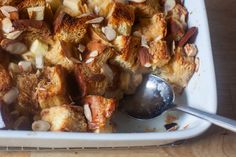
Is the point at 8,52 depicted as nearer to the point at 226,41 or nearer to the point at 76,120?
the point at 76,120

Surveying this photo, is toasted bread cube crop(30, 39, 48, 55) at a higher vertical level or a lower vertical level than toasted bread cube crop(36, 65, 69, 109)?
higher

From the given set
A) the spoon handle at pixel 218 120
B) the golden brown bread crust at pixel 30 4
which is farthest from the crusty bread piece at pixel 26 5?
the spoon handle at pixel 218 120

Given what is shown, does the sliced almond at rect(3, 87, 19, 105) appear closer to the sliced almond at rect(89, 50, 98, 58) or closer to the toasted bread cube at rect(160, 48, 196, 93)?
the sliced almond at rect(89, 50, 98, 58)

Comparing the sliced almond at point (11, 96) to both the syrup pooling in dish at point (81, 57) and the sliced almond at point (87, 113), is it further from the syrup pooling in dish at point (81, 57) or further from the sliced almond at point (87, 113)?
the sliced almond at point (87, 113)

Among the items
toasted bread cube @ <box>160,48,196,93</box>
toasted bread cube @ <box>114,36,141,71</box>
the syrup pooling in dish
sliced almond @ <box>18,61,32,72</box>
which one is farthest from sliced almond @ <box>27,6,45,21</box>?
toasted bread cube @ <box>160,48,196,93</box>

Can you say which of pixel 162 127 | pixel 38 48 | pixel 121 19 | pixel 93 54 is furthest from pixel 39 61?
pixel 162 127

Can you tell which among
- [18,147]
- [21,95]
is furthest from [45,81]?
[18,147]
